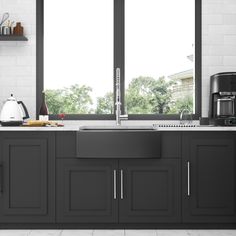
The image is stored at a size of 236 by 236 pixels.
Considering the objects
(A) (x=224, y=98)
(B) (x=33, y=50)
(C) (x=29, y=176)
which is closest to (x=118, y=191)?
(C) (x=29, y=176)

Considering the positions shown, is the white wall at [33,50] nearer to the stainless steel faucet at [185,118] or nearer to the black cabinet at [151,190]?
the stainless steel faucet at [185,118]

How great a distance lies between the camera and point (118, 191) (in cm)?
342

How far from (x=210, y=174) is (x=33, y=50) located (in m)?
1.92

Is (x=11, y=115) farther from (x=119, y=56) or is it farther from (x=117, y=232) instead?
(x=117, y=232)

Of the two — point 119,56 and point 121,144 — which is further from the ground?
point 119,56

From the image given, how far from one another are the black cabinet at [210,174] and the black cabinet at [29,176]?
1055 millimetres

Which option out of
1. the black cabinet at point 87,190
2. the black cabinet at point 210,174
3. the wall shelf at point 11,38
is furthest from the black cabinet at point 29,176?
the black cabinet at point 210,174

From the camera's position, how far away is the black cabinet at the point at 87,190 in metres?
3.41

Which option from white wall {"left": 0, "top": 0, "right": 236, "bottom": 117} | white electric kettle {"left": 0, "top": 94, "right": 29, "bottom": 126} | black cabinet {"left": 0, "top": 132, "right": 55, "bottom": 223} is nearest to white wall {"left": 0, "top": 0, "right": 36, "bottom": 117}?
white wall {"left": 0, "top": 0, "right": 236, "bottom": 117}

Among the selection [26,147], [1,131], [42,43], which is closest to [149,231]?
[26,147]

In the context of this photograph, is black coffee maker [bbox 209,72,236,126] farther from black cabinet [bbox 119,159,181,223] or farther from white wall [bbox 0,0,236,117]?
black cabinet [bbox 119,159,181,223]

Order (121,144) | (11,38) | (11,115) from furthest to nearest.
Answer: (11,38), (11,115), (121,144)

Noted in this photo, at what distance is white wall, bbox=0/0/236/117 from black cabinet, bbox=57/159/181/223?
0.88m

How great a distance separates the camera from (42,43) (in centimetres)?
408
